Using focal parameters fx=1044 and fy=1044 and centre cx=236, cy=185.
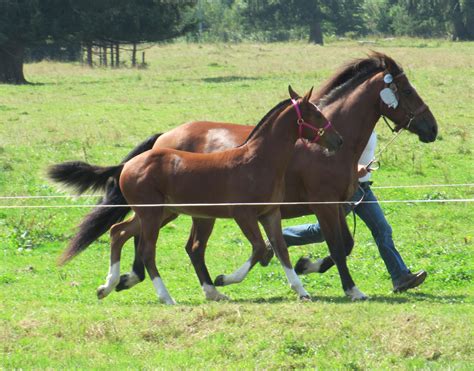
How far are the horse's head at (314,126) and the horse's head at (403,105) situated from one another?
3.34 ft

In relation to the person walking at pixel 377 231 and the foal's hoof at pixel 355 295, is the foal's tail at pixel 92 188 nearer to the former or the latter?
the person walking at pixel 377 231

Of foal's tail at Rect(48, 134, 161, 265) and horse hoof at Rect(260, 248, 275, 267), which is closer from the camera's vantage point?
horse hoof at Rect(260, 248, 275, 267)

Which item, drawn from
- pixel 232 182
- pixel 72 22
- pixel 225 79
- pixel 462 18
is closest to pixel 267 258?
pixel 232 182

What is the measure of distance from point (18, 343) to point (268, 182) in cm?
288

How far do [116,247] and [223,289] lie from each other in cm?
156

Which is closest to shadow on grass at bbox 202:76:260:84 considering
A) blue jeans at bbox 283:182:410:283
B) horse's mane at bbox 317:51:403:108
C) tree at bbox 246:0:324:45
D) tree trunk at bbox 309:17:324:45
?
horse's mane at bbox 317:51:403:108

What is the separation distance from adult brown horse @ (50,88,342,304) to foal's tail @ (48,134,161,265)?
621 mm

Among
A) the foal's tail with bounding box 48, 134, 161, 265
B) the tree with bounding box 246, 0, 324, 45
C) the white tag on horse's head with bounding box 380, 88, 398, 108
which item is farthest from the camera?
the tree with bounding box 246, 0, 324, 45

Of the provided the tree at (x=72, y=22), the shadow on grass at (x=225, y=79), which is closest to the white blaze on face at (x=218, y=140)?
the shadow on grass at (x=225, y=79)

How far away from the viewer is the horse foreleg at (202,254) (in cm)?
1030

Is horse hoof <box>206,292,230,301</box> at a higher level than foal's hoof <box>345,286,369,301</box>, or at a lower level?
lower

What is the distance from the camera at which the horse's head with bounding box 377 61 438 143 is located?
10.7 m

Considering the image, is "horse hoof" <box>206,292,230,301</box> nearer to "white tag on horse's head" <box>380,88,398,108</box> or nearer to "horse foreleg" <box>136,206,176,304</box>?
"horse foreleg" <box>136,206,176,304</box>

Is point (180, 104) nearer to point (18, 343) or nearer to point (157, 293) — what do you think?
point (157, 293)
